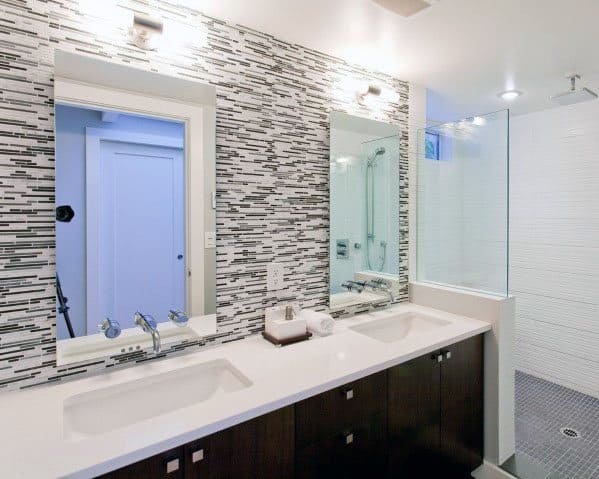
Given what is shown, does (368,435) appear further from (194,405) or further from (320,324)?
(194,405)

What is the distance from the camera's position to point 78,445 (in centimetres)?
94

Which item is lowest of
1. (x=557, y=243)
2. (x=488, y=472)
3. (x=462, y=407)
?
(x=488, y=472)

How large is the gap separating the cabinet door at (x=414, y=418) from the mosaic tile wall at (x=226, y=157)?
630 millimetres

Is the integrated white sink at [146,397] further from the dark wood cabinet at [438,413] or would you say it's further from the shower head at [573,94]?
the shower head at [573,94]

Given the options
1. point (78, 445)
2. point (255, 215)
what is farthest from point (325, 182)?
point (78, 445)

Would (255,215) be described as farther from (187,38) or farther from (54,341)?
(54,341)

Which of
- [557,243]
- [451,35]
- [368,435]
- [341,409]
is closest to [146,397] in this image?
[341,409]

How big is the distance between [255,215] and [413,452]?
52.8 inches

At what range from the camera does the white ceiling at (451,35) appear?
157cm

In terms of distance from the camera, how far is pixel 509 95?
8.79ft

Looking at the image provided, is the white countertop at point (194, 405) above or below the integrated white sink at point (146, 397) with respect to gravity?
above

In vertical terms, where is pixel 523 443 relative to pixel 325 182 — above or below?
below

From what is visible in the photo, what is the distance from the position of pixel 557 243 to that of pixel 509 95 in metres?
1.30

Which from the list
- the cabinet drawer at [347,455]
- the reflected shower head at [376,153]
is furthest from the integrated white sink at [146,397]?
the reflected shower head at [376,153]
